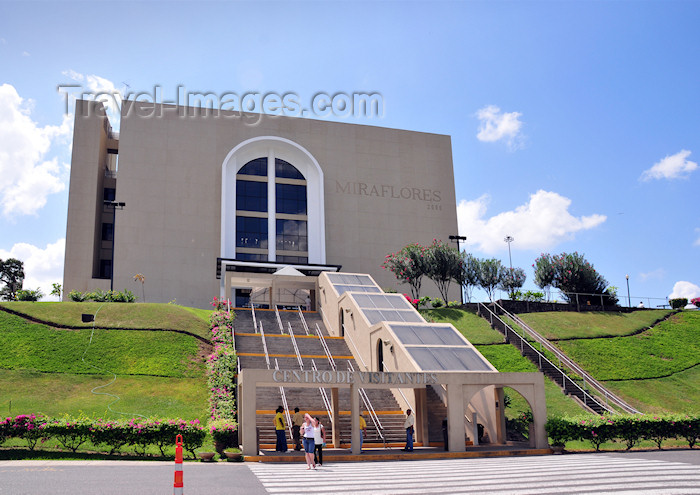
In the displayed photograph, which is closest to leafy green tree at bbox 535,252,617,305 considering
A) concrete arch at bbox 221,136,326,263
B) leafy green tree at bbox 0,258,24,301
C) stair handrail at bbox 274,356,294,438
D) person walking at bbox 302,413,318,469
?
concrete arch at bbox 221,136,326,263

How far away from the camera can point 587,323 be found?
132 feet

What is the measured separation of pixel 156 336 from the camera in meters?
31.0

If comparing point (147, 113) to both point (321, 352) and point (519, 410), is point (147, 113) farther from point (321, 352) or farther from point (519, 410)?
point (519, 410)

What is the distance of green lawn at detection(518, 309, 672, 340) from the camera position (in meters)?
38.2

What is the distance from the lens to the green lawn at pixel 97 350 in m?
27.1

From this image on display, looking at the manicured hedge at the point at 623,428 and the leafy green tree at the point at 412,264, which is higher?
the leafy green tree at the point at 412,264

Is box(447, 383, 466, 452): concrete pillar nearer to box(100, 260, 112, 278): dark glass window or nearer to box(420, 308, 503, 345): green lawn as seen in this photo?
box(420, 308, 503, 345): green lawn

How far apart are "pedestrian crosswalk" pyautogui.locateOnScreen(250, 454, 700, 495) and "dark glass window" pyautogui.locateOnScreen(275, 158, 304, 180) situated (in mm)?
41472

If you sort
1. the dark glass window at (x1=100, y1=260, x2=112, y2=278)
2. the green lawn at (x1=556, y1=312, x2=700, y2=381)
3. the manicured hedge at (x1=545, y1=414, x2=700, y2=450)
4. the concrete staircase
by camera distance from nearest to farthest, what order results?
1. the manicured hedge at (x1=545, y1=414, x2=700, y2=450)
2. the concrete staircase
3. the green lawn at (x1=556, y1=312, x2=700, y2=381)
4. the dark glass window at (x1=100, y1=260, x2=112, y2=278)

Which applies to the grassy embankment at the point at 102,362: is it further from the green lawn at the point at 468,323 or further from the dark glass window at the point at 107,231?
the dark glass window at the point at 107,231

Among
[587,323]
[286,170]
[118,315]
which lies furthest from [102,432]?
[286,170]

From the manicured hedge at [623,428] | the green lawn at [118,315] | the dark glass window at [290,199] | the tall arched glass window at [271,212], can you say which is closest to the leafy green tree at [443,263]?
the tall arched glass window at [271,212]

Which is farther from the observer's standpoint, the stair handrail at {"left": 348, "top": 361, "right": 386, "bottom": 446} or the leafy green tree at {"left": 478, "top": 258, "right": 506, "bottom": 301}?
the leafy green tree at {"left": 478, "top": 258, "right": 506, "bottom": 301}

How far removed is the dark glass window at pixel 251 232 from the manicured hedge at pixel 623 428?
35254 millimetres
